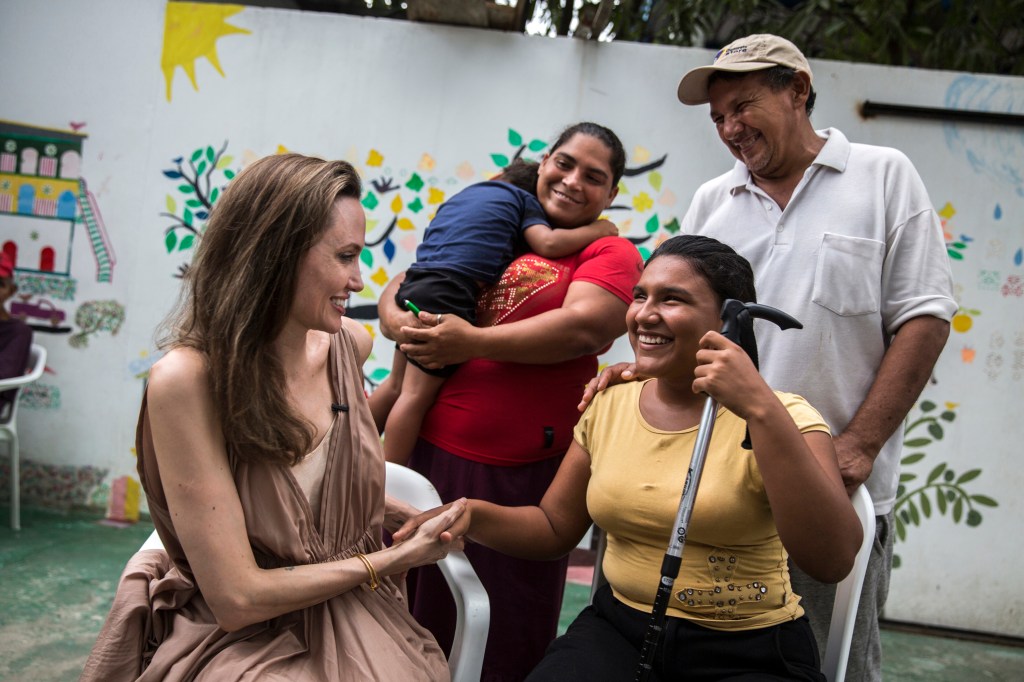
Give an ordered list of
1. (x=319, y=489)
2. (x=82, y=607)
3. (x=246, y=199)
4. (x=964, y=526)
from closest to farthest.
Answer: (x=246, y=199) < (x=319, y=489) < (x=82, y=607) < (x=964, y=526)

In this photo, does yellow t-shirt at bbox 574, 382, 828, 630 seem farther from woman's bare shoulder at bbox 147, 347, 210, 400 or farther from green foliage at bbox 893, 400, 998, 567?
green foliage at bbox 893, 400, 998, 567

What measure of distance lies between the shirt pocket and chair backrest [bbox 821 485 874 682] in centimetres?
50

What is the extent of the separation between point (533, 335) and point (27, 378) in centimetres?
356

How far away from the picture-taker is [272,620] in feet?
6.33

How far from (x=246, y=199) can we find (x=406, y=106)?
327 cm

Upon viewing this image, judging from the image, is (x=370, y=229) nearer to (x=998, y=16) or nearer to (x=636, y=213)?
(x=636, y=213)

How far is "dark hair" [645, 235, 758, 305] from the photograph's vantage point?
214 centimetres

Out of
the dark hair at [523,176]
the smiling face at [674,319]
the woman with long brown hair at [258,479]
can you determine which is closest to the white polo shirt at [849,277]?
the smiling face at [674,319]

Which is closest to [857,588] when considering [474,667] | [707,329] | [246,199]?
[707,329]

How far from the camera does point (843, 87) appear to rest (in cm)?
468

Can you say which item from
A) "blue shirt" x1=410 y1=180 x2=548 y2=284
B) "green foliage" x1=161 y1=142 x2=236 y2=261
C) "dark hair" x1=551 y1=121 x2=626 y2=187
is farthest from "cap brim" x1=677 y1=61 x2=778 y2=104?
"green foliage" x1=161 y1=142 x2=236 y2=261

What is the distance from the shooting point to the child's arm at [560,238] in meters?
2.70

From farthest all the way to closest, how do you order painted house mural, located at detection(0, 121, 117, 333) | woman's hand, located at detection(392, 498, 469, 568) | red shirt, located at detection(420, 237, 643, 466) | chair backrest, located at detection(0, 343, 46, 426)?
painted house mural, located at detection(0, 121, 117, 333) → chair backrest, located at detection(0, 343, 46, 426) → red shirt, located at detection(420, 237, 643, 466) → woman's hand, located at detection(392, 498, 469, 568)

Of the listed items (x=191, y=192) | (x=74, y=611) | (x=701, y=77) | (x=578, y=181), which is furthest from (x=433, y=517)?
(x=191, y=192)
